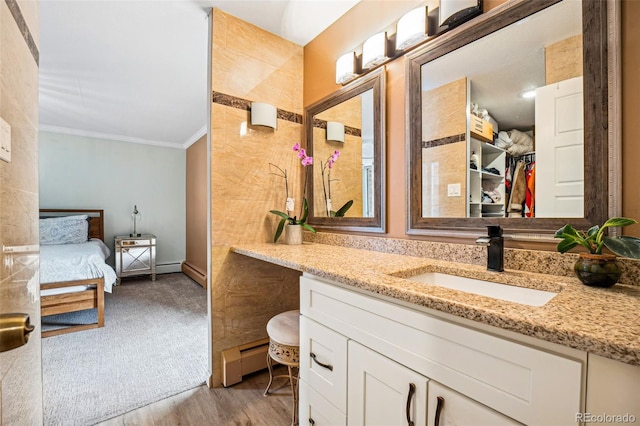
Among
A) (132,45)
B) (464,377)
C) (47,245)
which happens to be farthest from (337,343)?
(47,245)

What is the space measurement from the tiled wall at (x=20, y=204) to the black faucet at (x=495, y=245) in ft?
4.88

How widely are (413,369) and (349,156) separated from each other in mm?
1361

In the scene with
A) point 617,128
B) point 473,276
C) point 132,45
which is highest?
point 132,45

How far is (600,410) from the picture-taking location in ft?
1.76

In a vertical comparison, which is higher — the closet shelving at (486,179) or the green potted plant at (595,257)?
the closet shelving at (486,179)

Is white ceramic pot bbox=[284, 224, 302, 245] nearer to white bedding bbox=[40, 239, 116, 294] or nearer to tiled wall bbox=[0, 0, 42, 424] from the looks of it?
tiled wall bbox=[0, 0, 42, 424]

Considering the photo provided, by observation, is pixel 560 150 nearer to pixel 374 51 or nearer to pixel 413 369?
pixel 413 369

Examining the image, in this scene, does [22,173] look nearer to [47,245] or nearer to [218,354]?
[218,354]

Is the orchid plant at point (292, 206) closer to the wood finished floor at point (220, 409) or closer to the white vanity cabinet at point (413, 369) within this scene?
the white vanity cabinet at point (413, 369)

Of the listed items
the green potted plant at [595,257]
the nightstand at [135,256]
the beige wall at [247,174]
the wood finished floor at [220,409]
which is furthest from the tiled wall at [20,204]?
the nightstand at [135,256]

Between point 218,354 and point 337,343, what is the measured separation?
1.18 meters

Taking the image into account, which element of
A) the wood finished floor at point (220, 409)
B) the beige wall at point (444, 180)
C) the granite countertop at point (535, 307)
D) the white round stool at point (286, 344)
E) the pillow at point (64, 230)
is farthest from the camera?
the pillow at point (64, 230)

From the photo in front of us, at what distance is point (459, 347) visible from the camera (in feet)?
2.36

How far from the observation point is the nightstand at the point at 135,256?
4316 mm
